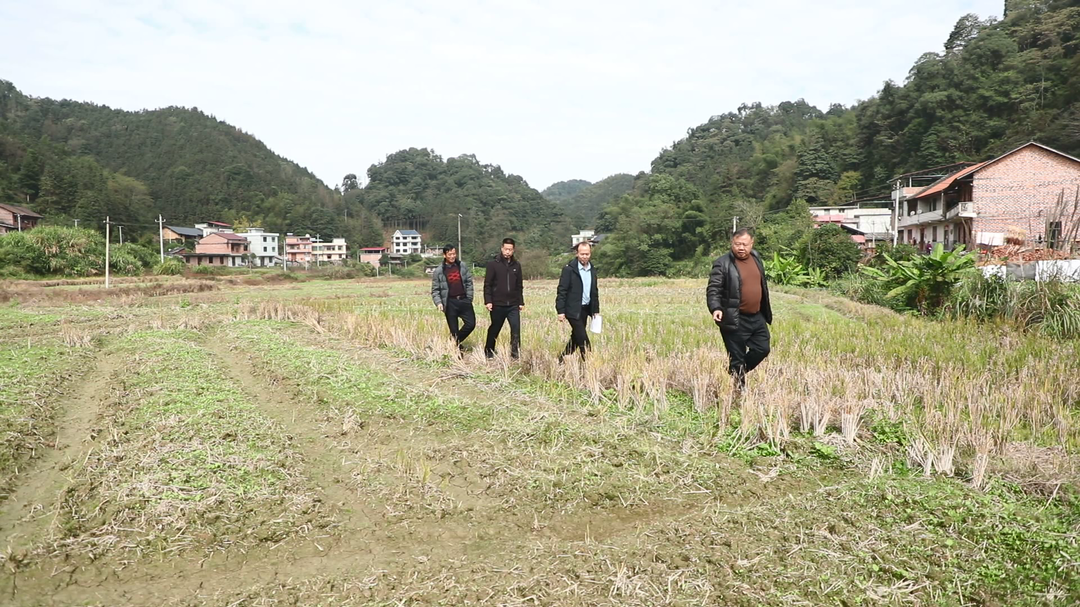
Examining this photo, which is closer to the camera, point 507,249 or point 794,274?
point 507,249

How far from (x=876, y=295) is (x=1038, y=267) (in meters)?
6.73

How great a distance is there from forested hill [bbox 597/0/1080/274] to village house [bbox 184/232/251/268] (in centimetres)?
3629

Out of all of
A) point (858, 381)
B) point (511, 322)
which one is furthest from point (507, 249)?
point (858, 381)

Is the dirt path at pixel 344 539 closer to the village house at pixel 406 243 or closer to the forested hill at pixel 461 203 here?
the forested hill at pixel 461 203

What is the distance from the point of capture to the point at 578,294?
6.45m

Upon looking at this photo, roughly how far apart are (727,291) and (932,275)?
8801 mm

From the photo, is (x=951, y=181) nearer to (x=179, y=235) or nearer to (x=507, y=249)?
(x=507, y=249)

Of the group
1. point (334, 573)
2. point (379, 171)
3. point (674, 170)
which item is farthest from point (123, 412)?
point (379, 171)

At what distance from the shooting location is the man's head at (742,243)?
521cm

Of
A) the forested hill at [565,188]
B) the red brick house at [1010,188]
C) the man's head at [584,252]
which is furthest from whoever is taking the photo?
the forested hill at [565,188]

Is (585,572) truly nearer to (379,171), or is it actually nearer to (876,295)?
(876,295)

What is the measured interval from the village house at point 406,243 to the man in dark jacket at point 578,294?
77608 millimetres

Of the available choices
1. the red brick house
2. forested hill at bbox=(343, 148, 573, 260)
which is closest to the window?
the red brick house

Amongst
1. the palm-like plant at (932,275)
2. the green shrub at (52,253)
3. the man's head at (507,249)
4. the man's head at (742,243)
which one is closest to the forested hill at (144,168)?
the green shrub at (52,253)
